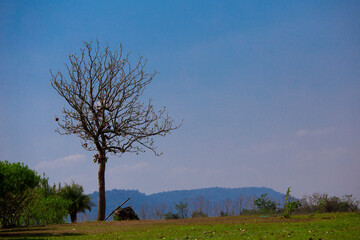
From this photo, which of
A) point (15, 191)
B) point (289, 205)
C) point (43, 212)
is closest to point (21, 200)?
point (15, 191)

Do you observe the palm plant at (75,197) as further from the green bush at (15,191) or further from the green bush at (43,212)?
the green bush at (15,191)

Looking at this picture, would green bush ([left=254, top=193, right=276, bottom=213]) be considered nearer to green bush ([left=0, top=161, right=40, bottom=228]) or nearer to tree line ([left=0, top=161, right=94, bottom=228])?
tree line ([left=0, top=161, right=94, bottom=228])

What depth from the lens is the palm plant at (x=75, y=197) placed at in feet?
108

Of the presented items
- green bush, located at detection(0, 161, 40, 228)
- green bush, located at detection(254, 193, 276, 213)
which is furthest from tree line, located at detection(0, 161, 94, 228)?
green bush, located at detection(254, 193, 276, 213)

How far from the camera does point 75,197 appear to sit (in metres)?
33.2

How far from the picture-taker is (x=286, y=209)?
19172 millimetres

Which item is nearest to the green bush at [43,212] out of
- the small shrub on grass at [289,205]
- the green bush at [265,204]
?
the small shrub on grass at [289,205]

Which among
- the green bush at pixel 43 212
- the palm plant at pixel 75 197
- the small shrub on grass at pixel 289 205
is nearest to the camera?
the small shrub on grass at pixel 289 205

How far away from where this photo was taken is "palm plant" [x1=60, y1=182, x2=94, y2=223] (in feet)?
108

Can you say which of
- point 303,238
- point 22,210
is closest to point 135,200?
point 22,210

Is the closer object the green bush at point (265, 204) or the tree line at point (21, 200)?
the tree line at point (21, 200)

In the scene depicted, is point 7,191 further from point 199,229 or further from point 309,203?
point 309,203

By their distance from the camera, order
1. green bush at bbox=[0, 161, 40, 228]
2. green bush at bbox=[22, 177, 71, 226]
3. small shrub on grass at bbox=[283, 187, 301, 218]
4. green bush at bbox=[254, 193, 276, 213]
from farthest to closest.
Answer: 1. green bush at bbox=[254, 193, 276, 213]
2. green bush at bbox=[22, 177, 71, 226]
3. green bush at bbox=[0, 161, 40, 228]
4. small shrub on grass at bbox=[283, 187, 301, 218]

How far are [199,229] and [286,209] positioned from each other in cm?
620
